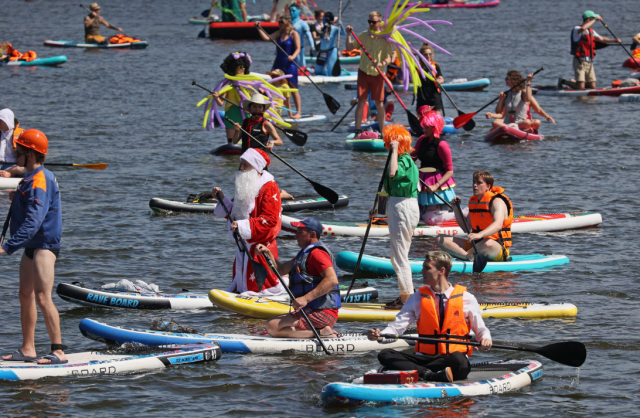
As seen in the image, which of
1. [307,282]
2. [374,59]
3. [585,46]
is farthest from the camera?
[585,46]

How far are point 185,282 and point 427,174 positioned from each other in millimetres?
3340

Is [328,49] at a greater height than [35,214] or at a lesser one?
greater

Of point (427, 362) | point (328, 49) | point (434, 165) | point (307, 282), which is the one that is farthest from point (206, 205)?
point (328, 49)

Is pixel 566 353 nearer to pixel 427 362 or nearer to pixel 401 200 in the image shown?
pixel 427 362

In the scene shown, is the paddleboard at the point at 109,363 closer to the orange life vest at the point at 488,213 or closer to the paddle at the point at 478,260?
the paddle at the point at 478,260

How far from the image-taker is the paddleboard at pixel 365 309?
28.3 feet

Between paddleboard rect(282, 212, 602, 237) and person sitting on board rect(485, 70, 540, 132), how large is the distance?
4815 millimetres

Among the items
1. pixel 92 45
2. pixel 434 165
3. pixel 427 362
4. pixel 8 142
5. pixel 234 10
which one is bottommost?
pixel 427 362

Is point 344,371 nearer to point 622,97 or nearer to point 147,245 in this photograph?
point 147,245

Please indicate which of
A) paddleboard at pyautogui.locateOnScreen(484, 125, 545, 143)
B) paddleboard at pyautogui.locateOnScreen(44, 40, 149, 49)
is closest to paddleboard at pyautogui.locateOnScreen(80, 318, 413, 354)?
paddleboard at pyautogui.locateOnScreen(484, 125, 545, 143)

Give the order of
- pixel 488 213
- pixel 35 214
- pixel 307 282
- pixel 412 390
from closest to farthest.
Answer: pixel 412 390
pixel 35 214
pixel 307 282
pixel 488 213

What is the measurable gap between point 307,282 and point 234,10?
33.1 m

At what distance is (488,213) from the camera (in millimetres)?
10102

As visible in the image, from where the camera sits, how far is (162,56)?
3291 cm
